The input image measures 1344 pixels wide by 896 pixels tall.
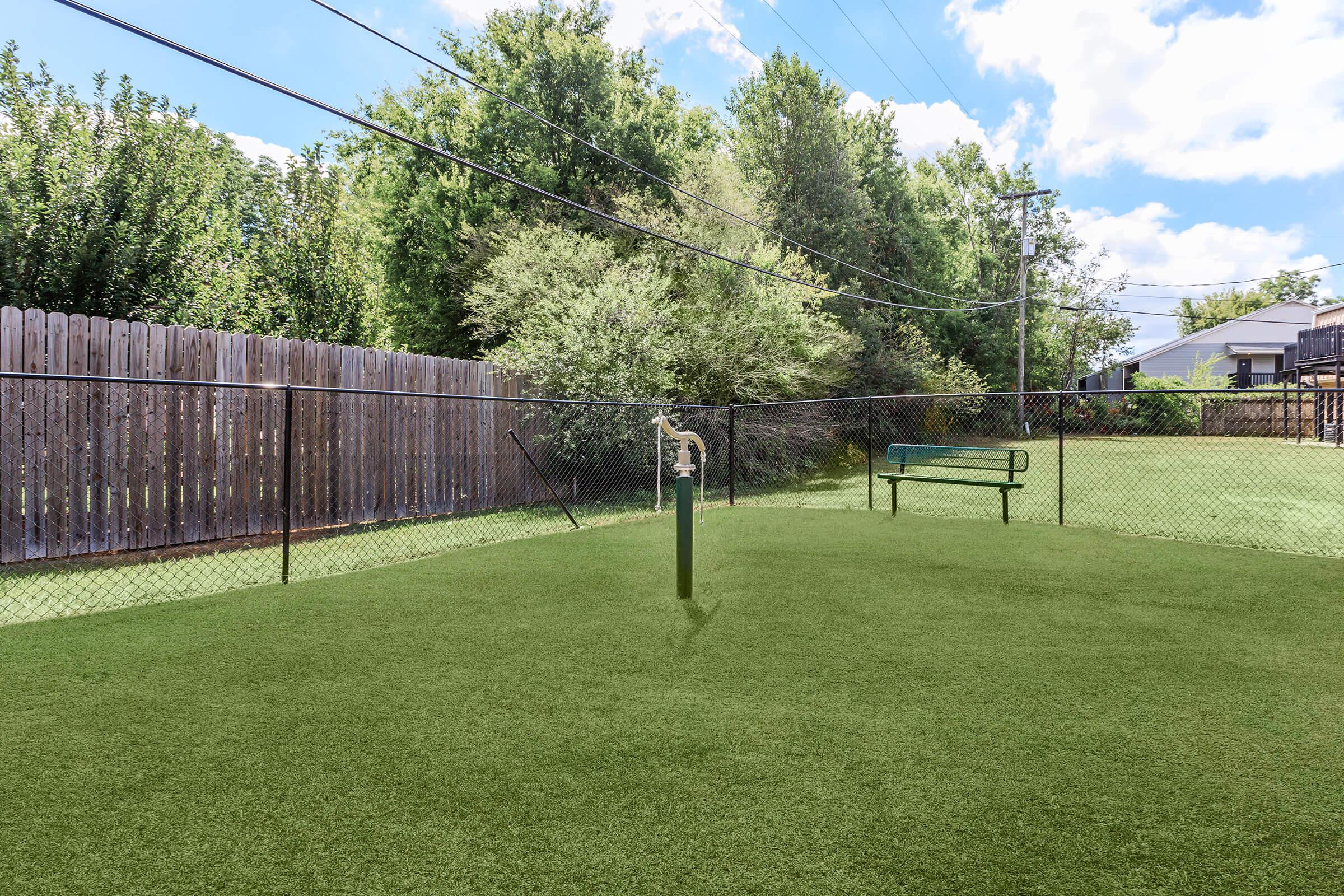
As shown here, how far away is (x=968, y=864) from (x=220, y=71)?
6.06 meters

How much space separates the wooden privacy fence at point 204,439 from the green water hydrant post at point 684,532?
12.6 ft

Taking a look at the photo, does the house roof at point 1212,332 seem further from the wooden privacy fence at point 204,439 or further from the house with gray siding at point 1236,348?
the wooden privacy fence at point 204,439

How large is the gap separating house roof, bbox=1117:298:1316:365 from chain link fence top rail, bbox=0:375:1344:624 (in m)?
29.2

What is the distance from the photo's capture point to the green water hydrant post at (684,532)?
501cm

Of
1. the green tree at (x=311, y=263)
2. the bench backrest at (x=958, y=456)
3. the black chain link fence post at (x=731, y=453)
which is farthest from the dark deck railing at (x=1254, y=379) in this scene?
the green tree at (x=311, y=263)

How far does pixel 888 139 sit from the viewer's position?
29.6 meters

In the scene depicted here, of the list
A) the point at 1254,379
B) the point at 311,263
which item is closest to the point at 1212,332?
the point at 1254,379

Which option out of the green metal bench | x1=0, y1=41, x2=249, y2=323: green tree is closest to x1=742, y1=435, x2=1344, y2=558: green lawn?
the green metal bench

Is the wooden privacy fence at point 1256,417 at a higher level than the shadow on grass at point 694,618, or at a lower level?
higher

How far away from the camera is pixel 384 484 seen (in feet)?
28.4

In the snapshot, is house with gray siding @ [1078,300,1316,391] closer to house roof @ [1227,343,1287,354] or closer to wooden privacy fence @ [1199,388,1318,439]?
house roof @ [1227,343,1287,354]

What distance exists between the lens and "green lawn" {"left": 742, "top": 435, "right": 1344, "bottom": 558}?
7.88m

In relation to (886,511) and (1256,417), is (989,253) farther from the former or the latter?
(886,511)

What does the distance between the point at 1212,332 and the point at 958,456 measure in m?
39.3
